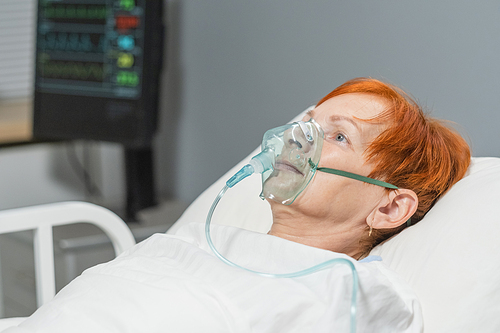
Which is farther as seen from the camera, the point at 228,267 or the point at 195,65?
the point at 195,65

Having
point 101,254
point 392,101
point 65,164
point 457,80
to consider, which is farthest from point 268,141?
point 65,164

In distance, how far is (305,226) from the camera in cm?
106

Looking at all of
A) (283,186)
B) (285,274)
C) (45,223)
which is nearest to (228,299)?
(285,274)

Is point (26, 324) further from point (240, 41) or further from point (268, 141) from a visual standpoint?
point (240, 41)

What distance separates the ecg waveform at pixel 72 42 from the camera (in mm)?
2064

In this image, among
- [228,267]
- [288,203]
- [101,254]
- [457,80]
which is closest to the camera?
[228,267]

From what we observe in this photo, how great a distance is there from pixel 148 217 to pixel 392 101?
1.38 metres

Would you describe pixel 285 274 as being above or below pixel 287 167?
below

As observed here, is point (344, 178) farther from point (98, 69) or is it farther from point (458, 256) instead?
point (98, 69)

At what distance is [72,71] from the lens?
2.13m

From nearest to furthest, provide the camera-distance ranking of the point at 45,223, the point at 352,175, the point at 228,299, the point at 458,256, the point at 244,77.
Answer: the point at 228,299
the point at 458,256
the point at 352,175
the point at 45,223
the point at 244,77

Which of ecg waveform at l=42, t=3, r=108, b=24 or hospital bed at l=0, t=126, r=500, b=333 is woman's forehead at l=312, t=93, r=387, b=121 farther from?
ecg waveform at l=42, t=3, r=108, b=24

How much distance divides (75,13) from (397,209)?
156 centimetres

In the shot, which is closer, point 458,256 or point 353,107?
point 458,256
